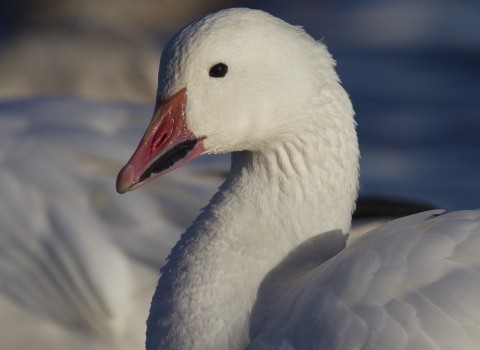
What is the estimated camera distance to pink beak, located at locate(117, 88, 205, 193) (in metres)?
2.35

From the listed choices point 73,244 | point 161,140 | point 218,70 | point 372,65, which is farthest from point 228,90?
point 372,65

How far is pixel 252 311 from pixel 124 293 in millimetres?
1656

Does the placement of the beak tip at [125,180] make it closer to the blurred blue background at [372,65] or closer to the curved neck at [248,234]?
the curved neck at [248,234]

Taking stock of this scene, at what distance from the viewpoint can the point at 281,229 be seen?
100 inches

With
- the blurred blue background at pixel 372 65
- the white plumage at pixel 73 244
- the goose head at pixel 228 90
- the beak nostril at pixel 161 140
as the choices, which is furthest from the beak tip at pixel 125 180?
the blurred blue background at pixel 372 65

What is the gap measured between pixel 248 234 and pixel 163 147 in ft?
1.45

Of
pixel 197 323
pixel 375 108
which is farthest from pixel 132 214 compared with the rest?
pixel 375 108

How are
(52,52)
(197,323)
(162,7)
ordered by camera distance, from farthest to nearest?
(162,7) < (52,52) < (197,323)

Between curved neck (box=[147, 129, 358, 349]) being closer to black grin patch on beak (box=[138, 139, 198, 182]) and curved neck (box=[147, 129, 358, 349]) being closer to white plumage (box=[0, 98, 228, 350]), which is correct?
black grin patch on beak (box=[138, 139, 198, 182])

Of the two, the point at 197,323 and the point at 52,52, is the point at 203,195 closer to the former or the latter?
the point at 197,323

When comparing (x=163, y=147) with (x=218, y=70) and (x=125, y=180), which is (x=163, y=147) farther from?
(x=218, y=70)

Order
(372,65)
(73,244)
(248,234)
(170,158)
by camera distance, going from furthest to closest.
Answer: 1. (372,65)
2. (73,244)
3. (248,234)
4. (170,158)

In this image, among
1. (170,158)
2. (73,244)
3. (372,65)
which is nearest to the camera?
(170,158)

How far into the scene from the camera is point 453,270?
88.5 inches
